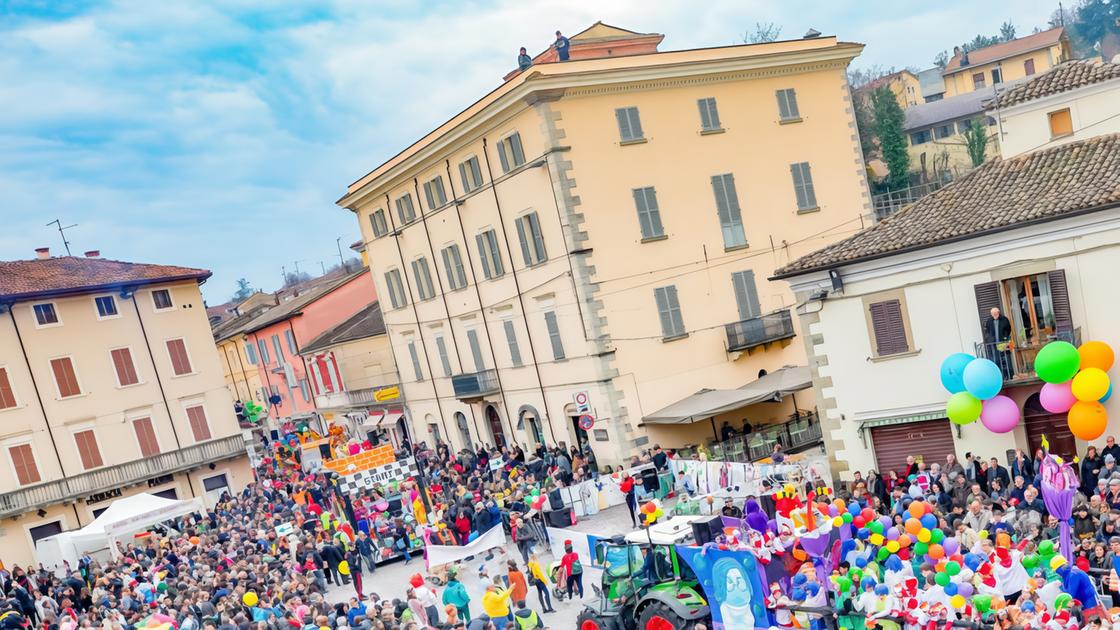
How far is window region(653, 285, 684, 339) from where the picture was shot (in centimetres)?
2966

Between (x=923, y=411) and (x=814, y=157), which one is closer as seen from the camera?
(x=923, y=411)

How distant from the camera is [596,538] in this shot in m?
16.5

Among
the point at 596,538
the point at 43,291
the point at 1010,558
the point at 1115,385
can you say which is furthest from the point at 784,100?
the point at 43,291

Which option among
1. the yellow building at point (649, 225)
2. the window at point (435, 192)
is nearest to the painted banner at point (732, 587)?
the yellow building at point (649, 225)

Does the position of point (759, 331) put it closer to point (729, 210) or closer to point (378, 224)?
point (729, 210)

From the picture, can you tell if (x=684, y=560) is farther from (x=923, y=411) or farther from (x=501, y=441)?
(x=501, y=441)

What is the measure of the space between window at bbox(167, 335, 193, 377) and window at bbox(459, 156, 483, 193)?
51.0 feet

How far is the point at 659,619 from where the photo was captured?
13.7m

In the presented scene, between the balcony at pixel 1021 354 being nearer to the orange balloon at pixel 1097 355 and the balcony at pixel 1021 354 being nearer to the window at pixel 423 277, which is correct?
the orange balloon at pixel 1097 355

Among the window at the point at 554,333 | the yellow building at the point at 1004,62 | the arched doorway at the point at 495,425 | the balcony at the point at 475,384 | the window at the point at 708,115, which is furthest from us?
the yellow building at the point at 1004,62

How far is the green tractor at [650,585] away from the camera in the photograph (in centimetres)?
1355

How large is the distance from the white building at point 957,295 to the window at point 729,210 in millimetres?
9877

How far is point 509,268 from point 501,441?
7.51 metres

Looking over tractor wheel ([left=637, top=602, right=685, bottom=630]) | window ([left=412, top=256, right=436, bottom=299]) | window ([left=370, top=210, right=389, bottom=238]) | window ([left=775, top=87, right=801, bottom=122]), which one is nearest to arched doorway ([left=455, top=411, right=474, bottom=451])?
window ([left=412, top=256, right=436, bottom=299])
